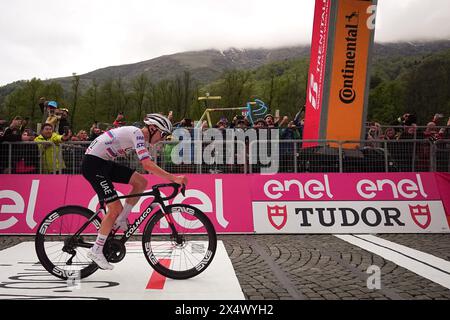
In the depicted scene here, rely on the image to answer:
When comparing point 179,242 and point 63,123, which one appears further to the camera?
point 63,123

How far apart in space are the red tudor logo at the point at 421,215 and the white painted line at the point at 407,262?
5.07ft

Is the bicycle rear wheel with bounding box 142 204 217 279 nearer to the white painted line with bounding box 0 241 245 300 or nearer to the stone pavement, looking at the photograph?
the white painted line with bounding box 0 241 245 300

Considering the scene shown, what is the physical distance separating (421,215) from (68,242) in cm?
686

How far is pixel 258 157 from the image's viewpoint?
963 cm

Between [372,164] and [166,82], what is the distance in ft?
190

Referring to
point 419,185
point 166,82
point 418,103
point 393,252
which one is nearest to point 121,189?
point 393,252

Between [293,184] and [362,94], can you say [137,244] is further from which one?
[362,94]

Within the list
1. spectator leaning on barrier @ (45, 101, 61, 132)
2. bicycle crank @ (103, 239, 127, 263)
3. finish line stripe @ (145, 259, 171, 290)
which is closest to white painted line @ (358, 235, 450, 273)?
finish line stripe @ (145, 259, 171, 290)

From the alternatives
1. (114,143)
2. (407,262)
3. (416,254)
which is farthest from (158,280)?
(416,254)

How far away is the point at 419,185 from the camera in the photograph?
893cm

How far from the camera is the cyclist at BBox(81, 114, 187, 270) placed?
4805 millimetres

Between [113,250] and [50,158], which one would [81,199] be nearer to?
[50,158]

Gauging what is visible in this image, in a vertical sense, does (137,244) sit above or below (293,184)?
below

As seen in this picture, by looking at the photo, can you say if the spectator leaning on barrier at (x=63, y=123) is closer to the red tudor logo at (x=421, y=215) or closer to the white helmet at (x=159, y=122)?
the white helmet at (x=159, y=122)
